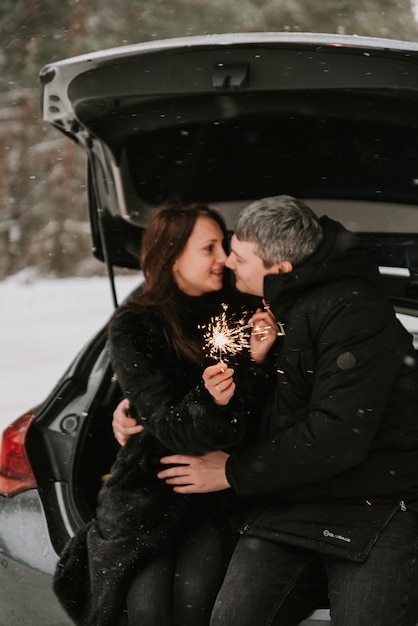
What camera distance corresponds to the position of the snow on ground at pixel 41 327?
881cm

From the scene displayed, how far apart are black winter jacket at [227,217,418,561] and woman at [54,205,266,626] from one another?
7.2 inches

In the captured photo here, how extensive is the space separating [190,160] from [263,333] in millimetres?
970

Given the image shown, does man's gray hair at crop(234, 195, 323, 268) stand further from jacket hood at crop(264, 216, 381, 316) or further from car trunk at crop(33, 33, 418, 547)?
car trunk at crop(33, 33, 418, 547)

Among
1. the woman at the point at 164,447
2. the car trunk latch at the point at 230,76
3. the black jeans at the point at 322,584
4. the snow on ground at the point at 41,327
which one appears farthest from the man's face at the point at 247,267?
the snow on ground at the point at 41,327

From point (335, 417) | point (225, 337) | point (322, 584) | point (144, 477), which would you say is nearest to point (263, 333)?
point (225, 337)

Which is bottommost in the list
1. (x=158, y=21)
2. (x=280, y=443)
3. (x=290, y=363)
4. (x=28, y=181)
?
(x=28, y=181)

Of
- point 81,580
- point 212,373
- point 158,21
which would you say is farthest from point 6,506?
point 158,21

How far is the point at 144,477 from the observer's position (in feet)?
8.68

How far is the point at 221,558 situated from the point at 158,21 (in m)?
13.8

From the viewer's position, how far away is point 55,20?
15273mm

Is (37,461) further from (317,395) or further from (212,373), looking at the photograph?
(317,395)

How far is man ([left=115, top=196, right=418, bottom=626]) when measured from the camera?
2.24 m

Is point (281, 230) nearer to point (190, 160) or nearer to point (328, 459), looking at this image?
point (328, 459)

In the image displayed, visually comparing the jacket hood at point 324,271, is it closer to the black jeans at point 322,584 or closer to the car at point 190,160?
the car at point 190,160
